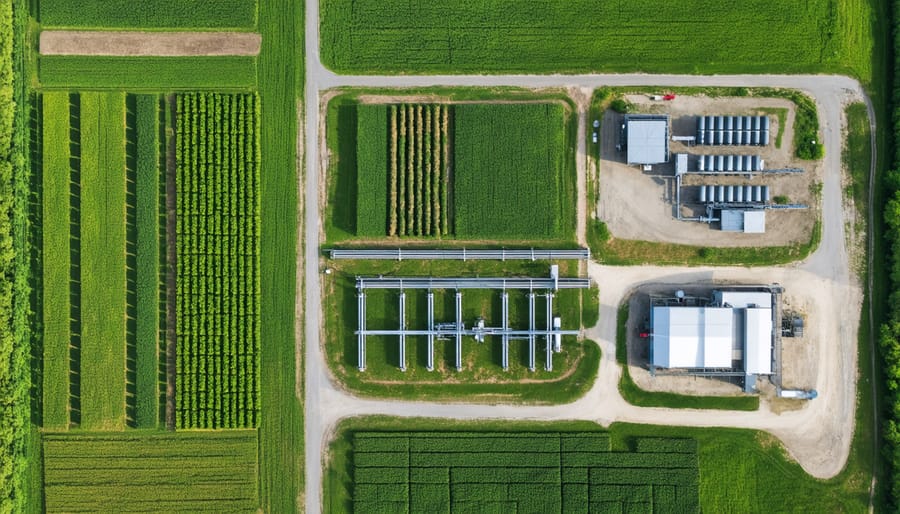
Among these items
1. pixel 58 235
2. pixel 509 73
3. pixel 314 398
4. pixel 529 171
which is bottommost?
pixel 314 398

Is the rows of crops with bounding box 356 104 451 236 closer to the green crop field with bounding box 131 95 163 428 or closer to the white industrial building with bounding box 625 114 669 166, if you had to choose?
the white industrial building with bounding box 625 114 669 166

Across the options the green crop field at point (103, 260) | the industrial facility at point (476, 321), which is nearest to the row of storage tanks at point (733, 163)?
the industrial facility at point (476, 321)

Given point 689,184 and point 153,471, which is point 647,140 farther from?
point 153,471

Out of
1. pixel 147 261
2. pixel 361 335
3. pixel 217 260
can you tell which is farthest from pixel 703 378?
pixel 147 261

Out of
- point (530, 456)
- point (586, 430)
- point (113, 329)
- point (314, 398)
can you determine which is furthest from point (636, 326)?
point (113, 329)

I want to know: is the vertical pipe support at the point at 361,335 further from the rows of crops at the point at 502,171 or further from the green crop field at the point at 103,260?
the green crop field at the point at 103,260

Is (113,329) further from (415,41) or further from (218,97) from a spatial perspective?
(415,41)
